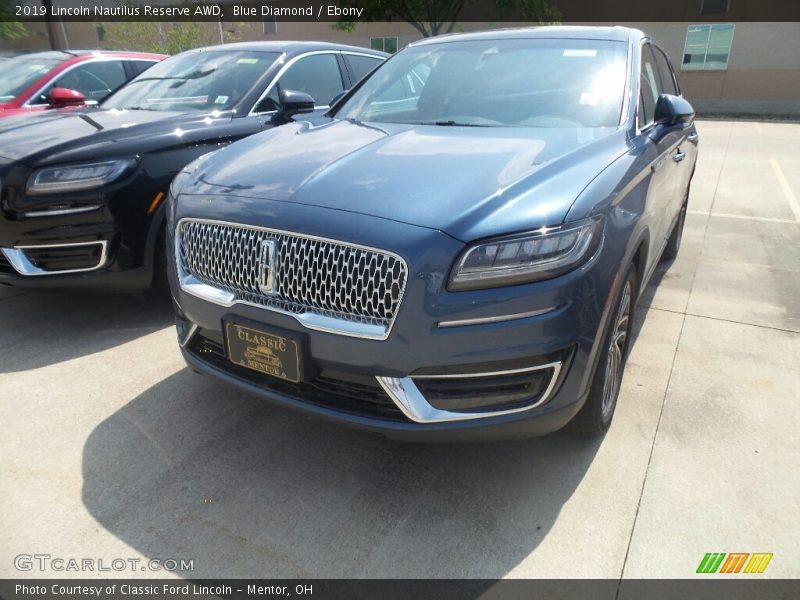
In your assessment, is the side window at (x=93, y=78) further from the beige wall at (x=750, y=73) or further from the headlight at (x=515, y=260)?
the beige wall at (x=750, y=73)

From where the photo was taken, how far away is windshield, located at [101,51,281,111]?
4.42 m

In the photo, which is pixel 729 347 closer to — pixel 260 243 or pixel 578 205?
pixel 578 205

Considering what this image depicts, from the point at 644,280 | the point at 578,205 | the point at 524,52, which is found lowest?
the point at 644,280

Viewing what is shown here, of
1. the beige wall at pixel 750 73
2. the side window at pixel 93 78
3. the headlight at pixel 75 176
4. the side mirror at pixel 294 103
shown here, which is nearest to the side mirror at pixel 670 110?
the side mirror at pixel 294 103

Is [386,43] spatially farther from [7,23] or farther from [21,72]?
[21,72]

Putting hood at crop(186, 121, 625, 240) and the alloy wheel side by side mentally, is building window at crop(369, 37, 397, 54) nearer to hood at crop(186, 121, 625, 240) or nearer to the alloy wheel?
hood at crop(186, 121, 625, 240)

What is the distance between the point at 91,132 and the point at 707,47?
26.8 m

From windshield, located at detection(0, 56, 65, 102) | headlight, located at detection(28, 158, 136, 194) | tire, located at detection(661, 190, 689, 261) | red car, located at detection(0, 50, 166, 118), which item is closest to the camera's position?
headlight, located at detection(28, 158, 136, 194)

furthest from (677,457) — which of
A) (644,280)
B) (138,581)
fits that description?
(138,581)

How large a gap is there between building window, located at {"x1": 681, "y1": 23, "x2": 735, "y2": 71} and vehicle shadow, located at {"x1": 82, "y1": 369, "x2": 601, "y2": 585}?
26.9m

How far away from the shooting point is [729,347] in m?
3.61

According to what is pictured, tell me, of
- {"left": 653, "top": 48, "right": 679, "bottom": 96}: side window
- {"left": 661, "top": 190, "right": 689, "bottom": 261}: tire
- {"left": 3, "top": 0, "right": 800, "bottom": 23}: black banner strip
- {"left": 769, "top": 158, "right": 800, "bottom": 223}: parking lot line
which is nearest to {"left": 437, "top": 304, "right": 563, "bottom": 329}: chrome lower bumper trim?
{"left": 653, "top": 48, "right": 679, "bottom": 96}: side window

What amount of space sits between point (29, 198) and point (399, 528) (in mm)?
2794

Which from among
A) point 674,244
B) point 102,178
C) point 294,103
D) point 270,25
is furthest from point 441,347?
point 270,25
